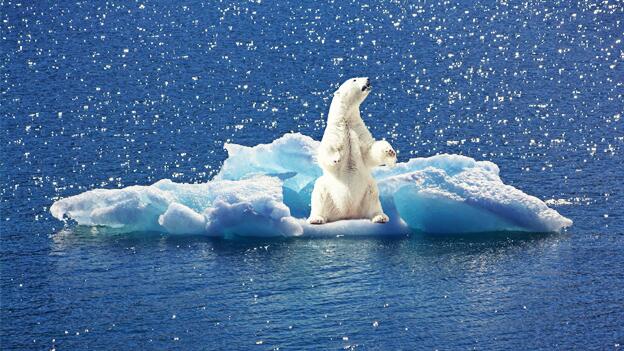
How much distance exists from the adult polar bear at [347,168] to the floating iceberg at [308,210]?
1.14 ft

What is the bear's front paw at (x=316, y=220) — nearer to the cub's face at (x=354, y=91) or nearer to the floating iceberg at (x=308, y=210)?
the floating iceberg at (x=308, y=210)

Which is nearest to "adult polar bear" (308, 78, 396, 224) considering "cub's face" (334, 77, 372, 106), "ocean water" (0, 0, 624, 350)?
"cub's face" (334, 77, 372, 106)

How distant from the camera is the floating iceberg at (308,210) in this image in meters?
31.4

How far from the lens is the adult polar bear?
103 ft

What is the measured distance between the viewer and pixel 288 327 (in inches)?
1040

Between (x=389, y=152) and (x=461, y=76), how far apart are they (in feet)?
72.4

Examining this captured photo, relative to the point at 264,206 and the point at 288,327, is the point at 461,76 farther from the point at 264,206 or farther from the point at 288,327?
the point at 288,327

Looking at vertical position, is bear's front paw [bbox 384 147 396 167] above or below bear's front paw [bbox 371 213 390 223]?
above

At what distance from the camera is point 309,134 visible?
145ft

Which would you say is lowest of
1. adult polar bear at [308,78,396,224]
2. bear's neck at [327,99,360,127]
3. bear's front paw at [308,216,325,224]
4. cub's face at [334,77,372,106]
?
bear's front paw at [308,216,325,224]

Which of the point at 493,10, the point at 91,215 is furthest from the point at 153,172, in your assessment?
the point at 493,10

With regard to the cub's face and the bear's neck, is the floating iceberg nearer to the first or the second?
the bear's neck

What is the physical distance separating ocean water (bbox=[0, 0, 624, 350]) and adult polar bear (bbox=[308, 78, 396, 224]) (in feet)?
2.78

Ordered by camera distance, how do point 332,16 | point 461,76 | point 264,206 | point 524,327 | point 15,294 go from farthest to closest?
point 332,16 → point 461,76 → point 264,206 → point 15,294 → point 524,327
